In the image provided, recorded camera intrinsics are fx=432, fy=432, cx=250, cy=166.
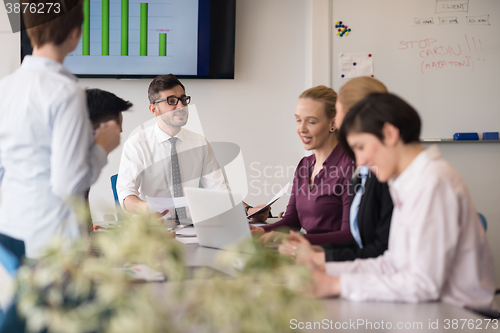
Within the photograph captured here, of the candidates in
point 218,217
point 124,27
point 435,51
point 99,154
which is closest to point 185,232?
point 218,217

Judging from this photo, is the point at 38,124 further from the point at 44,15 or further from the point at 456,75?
the point at 456,75

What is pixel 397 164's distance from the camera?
114cm

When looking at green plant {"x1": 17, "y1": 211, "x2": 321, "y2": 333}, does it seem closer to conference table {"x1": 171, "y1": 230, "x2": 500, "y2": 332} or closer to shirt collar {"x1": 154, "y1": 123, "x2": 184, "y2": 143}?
conference table {"x1": 171, "y1": 230, "x2": 500, "y2": 332}

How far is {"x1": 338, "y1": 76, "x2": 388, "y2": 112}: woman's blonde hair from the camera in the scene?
1.48 m

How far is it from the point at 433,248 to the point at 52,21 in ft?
3.59

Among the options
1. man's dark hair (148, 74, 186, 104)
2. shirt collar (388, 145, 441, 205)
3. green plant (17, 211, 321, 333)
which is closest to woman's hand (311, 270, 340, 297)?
shirt collar (388, 145, 441, 205)

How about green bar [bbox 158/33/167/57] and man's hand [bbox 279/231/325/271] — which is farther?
green bar [bbox 158/33/167/57]

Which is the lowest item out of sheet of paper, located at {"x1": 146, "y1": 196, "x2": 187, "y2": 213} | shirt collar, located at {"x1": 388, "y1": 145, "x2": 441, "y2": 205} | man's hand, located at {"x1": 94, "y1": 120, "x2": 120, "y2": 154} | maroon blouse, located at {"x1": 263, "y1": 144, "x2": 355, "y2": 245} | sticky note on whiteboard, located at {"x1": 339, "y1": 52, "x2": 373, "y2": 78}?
sheet of paper, located at {"x1": 146, "y1": 196, "x2": 187, "y2": 213}

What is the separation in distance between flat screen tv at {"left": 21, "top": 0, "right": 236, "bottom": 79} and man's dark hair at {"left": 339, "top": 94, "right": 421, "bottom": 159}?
2408 millimetres

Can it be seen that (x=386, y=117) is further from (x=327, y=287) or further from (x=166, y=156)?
(x=166, y=156)

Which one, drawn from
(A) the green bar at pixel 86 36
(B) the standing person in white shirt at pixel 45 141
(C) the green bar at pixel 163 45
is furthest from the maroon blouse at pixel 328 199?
(A) the green bar at pixel 86 36

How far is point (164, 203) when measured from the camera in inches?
94.8

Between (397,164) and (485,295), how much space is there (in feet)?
1.29

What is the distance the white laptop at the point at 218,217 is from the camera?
1.51 meters
